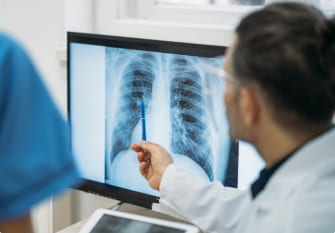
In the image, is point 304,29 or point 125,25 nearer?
point 304,29

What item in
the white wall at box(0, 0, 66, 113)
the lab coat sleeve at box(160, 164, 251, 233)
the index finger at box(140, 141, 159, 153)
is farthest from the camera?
the white wall at box(0, 0, 66, 113)

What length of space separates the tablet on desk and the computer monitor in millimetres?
184

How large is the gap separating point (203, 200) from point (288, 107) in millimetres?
449

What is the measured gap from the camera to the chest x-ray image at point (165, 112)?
148 cm

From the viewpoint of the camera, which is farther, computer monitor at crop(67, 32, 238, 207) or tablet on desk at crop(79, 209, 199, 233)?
computer monitor at crop(67, 32, 238, 207)

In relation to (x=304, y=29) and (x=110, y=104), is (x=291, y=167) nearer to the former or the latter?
(x=304, y=29)

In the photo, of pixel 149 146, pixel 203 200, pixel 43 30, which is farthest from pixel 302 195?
pixel 43 30

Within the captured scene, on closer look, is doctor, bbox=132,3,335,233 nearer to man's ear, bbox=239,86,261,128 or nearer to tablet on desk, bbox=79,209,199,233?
man's ear, bbox=239,86,261,128

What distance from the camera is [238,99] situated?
1.03 m

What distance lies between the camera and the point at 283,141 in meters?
1.01

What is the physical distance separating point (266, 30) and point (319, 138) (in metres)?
0.20

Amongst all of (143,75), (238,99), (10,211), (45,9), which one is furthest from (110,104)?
(10,211)

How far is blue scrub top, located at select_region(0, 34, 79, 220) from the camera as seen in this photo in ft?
2.11

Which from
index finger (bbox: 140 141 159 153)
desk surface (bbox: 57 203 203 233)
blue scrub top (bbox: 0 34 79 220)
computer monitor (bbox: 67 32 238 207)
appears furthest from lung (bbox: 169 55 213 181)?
blue scrub top (bbox: 0 34 79 220)
